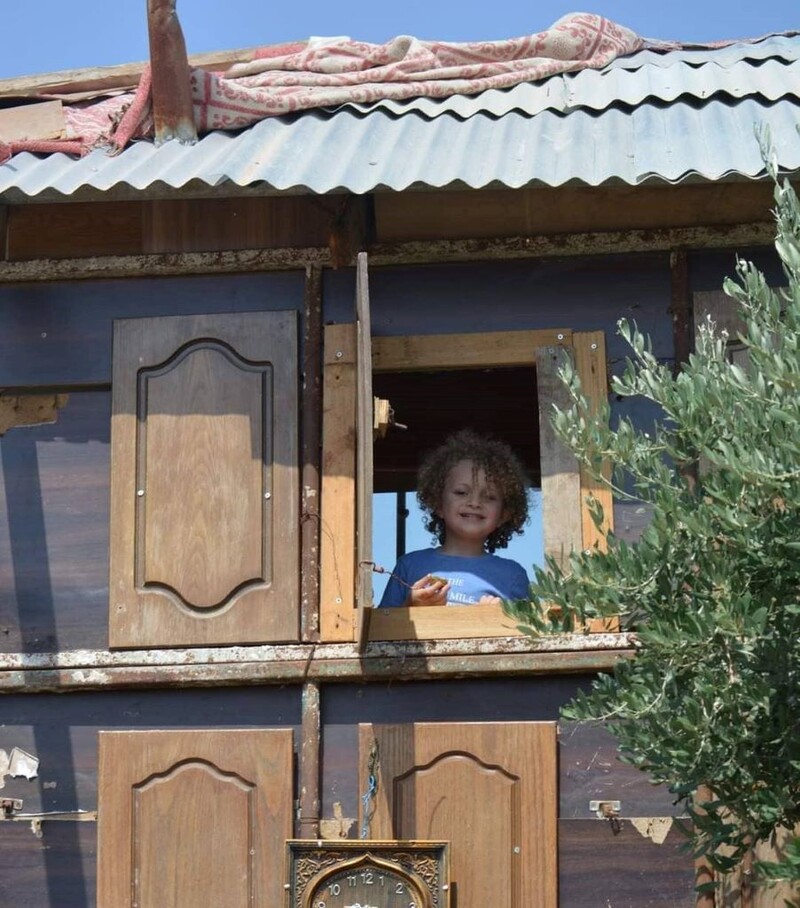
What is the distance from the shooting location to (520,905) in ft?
23.7

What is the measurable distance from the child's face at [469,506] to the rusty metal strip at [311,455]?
89 centimetres

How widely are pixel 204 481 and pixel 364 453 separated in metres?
1.08

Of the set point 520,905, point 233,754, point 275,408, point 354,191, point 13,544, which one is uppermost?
point 354,191

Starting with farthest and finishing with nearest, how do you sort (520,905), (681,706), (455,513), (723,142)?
(455,513), (723,142), (520,905), (681,706)

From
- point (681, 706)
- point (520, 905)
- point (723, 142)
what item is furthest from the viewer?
point (723, 142)

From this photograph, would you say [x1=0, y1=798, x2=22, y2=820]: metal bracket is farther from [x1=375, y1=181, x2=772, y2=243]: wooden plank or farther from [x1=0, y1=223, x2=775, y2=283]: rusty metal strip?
[x1=375, y1=181, x2=772, y2=243]: wooden plank

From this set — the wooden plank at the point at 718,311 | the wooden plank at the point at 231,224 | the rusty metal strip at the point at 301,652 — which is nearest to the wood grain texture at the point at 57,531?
the rusty metal strip at the point at 301,652

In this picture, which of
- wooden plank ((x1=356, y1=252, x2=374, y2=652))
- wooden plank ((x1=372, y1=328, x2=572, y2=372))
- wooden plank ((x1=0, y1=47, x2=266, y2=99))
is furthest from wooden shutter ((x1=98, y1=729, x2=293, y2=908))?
wooden plank ((x1=0, y1=47, x2=266, y2=99))

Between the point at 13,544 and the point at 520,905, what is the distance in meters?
2.62

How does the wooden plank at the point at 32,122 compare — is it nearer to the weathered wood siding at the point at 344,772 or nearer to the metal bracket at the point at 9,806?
the weathered wood siding at the point at 344,772

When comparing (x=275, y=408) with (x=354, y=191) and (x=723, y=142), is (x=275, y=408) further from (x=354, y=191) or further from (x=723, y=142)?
(x=723, y=142)

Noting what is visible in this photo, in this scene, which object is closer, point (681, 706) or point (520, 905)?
point (681, 706)

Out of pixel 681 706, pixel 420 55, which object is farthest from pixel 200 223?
pixel 681 706

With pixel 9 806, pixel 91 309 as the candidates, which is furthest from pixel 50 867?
pixel 91 309
